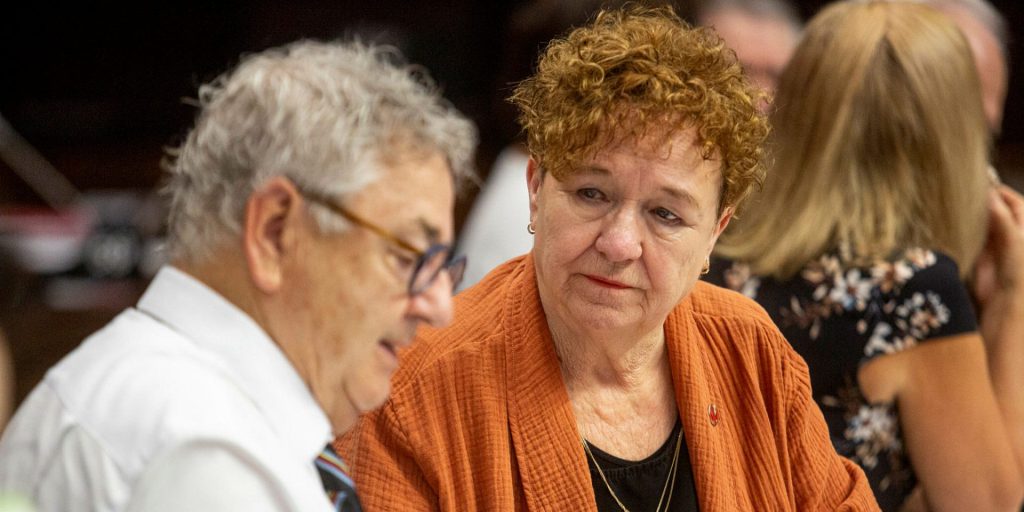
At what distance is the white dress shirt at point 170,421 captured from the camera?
1124mm

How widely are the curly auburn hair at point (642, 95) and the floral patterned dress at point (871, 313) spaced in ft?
1.43

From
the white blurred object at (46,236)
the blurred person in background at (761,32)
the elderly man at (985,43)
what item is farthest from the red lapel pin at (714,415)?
the white blurred object at (46,236)

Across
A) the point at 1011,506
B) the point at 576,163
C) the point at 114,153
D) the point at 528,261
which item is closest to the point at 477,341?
the point at 528,261

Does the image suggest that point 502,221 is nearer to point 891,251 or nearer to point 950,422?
point 891,251

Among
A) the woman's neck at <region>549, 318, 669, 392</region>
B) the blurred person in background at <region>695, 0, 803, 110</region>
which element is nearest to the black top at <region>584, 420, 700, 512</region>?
the woman's neck at <region>549, 318, 669, 392</region>

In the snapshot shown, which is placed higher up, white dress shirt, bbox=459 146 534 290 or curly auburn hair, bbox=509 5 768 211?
curly auburn hair, bbox=509 5 768 211

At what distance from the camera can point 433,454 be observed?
162 centimetres

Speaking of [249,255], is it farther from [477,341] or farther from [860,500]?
[860,500]

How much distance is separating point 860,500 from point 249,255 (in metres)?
1.05

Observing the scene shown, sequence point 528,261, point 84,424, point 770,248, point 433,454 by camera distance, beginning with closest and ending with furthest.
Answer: point 84,424 → point 433,454 → point 528,261 → point 770,248

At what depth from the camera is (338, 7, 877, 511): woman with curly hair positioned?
1627 mm

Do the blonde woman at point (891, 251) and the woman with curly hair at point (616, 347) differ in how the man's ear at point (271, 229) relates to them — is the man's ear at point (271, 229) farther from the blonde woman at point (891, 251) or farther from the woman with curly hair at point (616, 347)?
the blonde woman at point (891, 251)

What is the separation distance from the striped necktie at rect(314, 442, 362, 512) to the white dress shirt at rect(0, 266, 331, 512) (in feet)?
0.55

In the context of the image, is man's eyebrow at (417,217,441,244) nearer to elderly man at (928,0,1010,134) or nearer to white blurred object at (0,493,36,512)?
white blurred object at (0,493,36,512)
